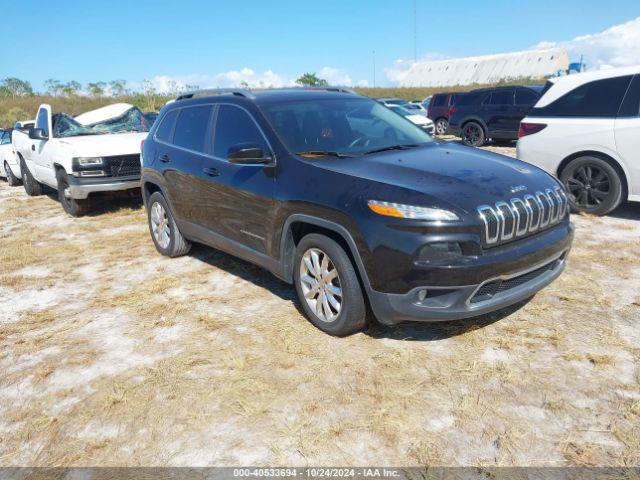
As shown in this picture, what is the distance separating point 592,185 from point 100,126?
25.5 ft

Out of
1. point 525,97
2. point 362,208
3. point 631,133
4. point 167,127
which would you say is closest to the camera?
point 362,208

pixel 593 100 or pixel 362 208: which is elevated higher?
pixel 593 100

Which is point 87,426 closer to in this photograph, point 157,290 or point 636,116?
point 157,290

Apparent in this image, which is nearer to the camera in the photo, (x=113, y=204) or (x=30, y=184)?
(x=113, y=204)

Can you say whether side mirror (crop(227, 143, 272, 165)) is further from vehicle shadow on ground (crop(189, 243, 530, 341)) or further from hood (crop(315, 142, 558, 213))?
vehicle shadow on ground (crop(189, 243, 530, 341))

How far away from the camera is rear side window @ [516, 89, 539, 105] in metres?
14.4

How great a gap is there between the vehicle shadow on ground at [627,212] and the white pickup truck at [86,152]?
22.5ft

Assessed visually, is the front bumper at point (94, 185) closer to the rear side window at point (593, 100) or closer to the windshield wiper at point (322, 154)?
the windshield wiper at point (322, 154)

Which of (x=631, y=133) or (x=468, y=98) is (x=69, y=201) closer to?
(x=631, y=133)

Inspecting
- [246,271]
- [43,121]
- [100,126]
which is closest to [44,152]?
[43,121]

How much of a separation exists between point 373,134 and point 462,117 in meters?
12.6

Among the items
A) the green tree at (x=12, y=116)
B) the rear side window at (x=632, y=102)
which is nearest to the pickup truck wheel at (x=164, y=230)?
the rear side window at (x=632, y=102)

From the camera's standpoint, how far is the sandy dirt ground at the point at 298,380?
2578 millimetres

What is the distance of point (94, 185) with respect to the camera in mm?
7562
